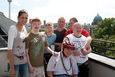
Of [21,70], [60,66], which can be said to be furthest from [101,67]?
[21,70]

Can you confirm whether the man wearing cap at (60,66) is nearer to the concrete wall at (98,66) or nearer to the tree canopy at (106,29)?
the concrete wall at (98,66)

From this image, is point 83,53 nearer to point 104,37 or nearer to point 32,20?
point 32,20

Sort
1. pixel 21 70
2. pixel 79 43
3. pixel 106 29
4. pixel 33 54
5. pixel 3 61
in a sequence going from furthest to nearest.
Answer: pixel 106 29, pixel 3 61, pixel 79 43, pixel 21 70, pixel 33 54

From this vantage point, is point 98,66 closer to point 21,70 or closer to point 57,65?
point 57,65

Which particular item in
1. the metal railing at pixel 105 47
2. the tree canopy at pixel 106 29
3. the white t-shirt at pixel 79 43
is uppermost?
the tree canopy at pixel 106 29

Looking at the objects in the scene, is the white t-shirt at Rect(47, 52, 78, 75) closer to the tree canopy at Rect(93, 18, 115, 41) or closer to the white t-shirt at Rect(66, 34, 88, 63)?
the white t-shirt at Rect(66, 34, 88, 63)

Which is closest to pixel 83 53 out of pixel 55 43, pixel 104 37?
pixel 55 43

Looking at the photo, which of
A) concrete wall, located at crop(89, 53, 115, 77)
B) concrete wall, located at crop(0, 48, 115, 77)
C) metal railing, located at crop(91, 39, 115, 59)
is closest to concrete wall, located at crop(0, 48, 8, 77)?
concrete wall, located at crop(0, 48, 115, 77)

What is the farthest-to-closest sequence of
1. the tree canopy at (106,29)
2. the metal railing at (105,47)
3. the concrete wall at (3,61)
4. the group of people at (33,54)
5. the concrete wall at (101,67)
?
the tree canopy at (106,29) < the metal railing at (105,47) < the concrete wall at (3,61) < the concrete wall at (101,67) < the group of people at (33,54)


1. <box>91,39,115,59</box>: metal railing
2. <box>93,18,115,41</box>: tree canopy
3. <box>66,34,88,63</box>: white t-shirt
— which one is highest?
<box>93,18,115,41</box>: tree canopy

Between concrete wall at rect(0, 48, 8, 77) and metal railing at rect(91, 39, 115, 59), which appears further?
metal railing at rect(91, 39, 115, 59)

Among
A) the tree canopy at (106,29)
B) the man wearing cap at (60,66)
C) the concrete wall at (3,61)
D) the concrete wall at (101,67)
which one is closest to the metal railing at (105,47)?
the concrete wall at (101,67)

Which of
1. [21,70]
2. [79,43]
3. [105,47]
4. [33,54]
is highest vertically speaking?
[79,43]

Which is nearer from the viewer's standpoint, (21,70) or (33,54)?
(33,54)
